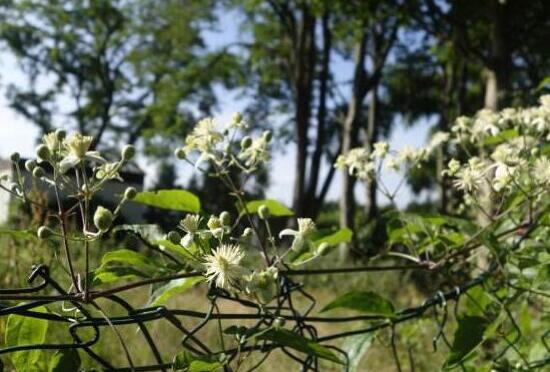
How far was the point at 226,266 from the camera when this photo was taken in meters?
0.60

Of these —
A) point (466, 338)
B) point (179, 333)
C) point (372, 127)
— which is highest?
point (372, 127)

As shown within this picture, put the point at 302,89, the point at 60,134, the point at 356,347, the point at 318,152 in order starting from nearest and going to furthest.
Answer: the point at 60,134 < the point at 356,347 < the point at 302,89 < the point at 318,152

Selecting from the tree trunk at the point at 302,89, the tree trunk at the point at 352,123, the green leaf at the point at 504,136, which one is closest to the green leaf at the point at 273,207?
the green leaf at the point at 504,136

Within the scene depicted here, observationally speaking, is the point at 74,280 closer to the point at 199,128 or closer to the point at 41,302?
the point at 41,302

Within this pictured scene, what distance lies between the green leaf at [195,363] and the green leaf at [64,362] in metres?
0.13

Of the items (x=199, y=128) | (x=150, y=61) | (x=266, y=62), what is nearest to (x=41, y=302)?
(x=199, y=128)

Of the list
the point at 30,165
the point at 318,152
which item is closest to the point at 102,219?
the point at 30,165

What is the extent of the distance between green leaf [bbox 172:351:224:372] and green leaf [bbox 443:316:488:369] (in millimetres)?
392

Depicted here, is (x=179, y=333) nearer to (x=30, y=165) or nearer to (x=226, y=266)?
(x=30, y=165)

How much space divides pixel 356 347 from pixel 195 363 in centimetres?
32

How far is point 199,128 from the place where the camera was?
3.25ft

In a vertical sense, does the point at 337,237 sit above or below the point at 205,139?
below

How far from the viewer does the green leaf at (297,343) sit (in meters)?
0.61

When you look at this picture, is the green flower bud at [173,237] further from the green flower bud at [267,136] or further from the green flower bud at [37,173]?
the green flower bud at [267,136]
